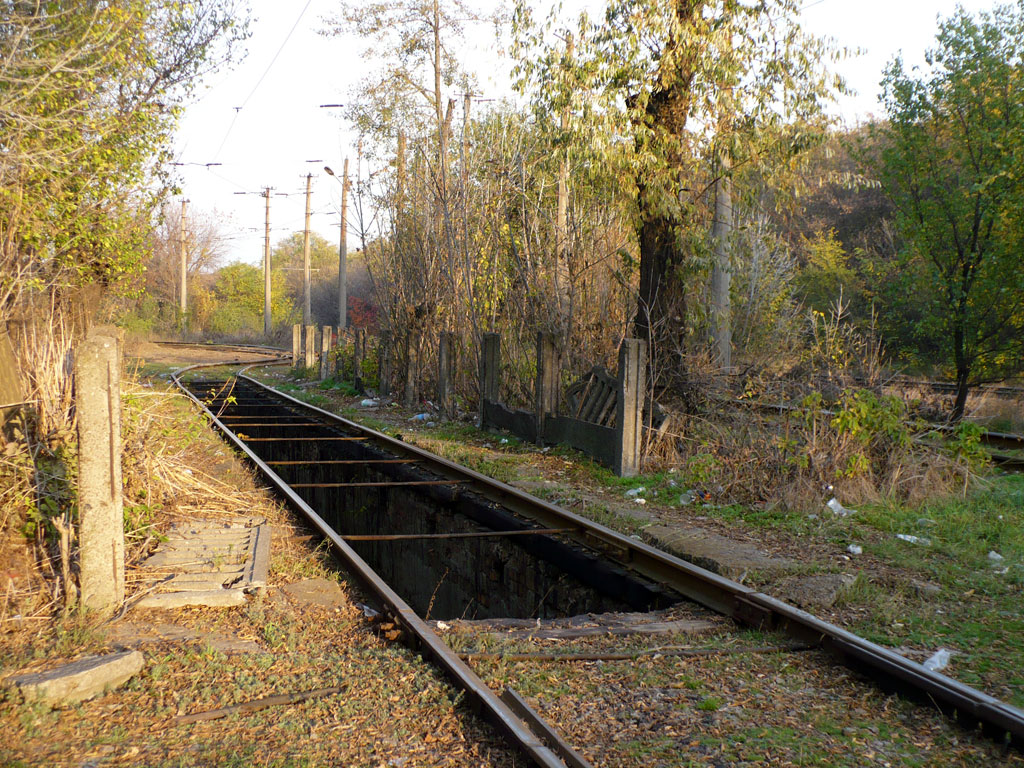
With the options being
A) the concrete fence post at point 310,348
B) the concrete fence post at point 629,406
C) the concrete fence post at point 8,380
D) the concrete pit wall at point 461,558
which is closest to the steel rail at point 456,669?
the concrete pit wall at point 461,558

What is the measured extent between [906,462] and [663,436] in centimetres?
A: 304

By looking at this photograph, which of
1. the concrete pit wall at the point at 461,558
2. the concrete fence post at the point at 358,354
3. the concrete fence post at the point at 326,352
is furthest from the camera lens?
the concrete fence post at the point at 326,352

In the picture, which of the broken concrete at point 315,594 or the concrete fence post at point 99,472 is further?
the broken concrete at point 315,594

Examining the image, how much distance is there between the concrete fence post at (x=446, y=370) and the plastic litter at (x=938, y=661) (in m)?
11.8

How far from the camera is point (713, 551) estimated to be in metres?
6.86

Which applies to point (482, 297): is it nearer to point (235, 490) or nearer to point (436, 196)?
point (436, 196)

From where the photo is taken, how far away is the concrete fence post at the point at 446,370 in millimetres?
16062

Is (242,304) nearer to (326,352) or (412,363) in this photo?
(326,352)

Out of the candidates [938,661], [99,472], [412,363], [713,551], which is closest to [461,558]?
[713,551]

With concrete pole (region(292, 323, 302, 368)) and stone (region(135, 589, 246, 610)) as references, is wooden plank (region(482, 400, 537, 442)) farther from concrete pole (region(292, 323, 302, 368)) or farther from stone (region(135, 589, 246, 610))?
concrete pole (region(292, 323, 302, 368))

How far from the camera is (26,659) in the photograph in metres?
4.31

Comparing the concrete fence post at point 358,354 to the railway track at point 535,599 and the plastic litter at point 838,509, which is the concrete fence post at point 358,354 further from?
the plastic litter at point 838,509

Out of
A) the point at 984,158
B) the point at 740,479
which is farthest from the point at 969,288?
the point at 740,479

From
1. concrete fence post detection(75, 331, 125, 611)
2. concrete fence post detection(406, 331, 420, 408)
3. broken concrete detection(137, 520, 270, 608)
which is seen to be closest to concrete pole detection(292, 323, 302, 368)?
concrete fence post detection(406, 331, 420, 408)
